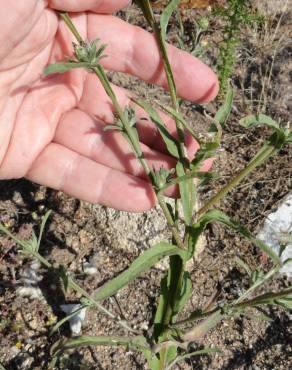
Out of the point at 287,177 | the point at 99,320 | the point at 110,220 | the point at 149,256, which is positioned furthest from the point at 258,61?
the point at 149,256

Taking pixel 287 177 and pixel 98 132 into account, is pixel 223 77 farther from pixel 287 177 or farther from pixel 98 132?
pixel 98 132

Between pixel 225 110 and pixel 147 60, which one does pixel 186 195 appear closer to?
pixel 225 110

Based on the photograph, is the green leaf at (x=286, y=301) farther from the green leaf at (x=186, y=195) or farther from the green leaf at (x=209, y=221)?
the green leaf at (x=186, y=195)

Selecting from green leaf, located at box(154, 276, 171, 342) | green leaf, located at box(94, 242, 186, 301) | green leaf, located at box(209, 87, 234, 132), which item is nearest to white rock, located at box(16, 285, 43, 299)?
green leaf, located at box(154, 276, 171, 342)

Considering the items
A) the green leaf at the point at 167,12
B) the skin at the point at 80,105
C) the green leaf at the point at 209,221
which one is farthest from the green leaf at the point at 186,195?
the green leaf at the point at 167,12

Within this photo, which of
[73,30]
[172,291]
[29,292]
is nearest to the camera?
[73,30]

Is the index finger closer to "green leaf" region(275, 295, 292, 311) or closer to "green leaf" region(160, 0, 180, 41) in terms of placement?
"green leaf" region(160, 0, 180, 41)

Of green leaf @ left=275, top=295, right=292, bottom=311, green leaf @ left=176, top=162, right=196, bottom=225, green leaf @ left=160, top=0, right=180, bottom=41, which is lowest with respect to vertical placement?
green leaf @ left=275, top=295, right=292, bottom=311

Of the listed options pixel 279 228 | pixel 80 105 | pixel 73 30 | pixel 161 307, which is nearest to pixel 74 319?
pixel 161 307
